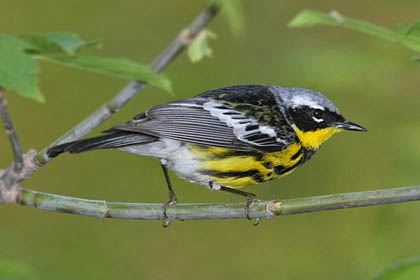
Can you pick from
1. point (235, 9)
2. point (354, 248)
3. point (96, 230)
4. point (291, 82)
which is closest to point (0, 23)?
point (96, 230)

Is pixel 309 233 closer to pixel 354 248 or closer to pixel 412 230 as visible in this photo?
pixel 354 248

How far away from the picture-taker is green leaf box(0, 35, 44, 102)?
67.5 inches

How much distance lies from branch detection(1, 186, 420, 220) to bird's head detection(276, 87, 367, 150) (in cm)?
139

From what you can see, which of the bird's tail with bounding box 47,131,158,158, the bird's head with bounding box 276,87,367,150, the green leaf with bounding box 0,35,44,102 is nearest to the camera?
the green leaf with bounding box 0,35,44,102

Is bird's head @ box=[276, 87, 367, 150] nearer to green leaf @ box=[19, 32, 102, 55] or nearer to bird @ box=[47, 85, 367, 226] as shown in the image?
bird @ box=[47, 85, 367, 226]

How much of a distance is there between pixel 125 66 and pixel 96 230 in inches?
102

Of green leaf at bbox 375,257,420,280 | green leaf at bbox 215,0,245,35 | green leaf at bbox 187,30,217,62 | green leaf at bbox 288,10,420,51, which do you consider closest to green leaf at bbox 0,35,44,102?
green leaf at bbox 215,0,245,35

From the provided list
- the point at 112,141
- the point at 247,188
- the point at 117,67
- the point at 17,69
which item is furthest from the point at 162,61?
the point at 247,188

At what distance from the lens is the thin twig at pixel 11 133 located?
2.10m

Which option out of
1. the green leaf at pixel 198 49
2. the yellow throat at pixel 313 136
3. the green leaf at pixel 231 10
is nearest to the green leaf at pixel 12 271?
the green leaf at pixel 198 49

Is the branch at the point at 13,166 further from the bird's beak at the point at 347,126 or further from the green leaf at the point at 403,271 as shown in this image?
the bird's beak at the point at 347,126

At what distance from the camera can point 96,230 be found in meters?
4.38

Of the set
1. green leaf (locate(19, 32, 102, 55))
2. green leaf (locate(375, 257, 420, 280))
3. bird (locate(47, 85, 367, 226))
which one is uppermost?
bird (locate(47, 85, 367, 226))

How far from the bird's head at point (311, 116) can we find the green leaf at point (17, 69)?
2.28 m
